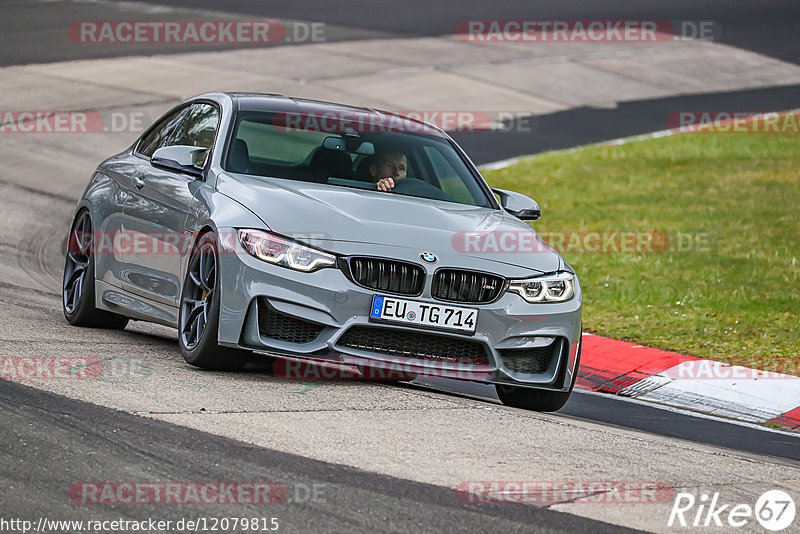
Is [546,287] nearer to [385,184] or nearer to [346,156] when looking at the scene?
[385,184]

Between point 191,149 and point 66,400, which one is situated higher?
point 191,149

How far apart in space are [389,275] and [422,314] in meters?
0.27

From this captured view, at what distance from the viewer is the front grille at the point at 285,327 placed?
702 cm

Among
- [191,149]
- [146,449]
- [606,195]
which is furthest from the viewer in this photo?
[606,195]

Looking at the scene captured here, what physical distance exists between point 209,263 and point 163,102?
15.2 meters

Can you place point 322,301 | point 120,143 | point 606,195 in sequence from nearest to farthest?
1. point 322,301
2. point 606,195
3. point 120,143

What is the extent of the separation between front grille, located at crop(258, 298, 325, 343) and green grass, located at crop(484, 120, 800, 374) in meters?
4.38

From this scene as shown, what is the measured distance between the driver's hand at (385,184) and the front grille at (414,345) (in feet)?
4.42

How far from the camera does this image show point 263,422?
6.21 metres

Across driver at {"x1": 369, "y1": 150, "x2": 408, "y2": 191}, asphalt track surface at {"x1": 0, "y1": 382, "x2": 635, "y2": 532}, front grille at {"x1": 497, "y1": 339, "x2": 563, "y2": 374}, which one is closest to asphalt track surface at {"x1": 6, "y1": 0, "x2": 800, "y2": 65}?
driver at {"x1": 369, "y1": 150, "x2": 408, "y2": 191}

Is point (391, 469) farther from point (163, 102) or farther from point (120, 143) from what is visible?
point (163, 102)

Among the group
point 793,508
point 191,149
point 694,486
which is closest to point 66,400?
point 191,149

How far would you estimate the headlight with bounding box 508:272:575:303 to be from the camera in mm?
7359

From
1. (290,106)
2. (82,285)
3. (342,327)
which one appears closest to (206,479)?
(342,327)
